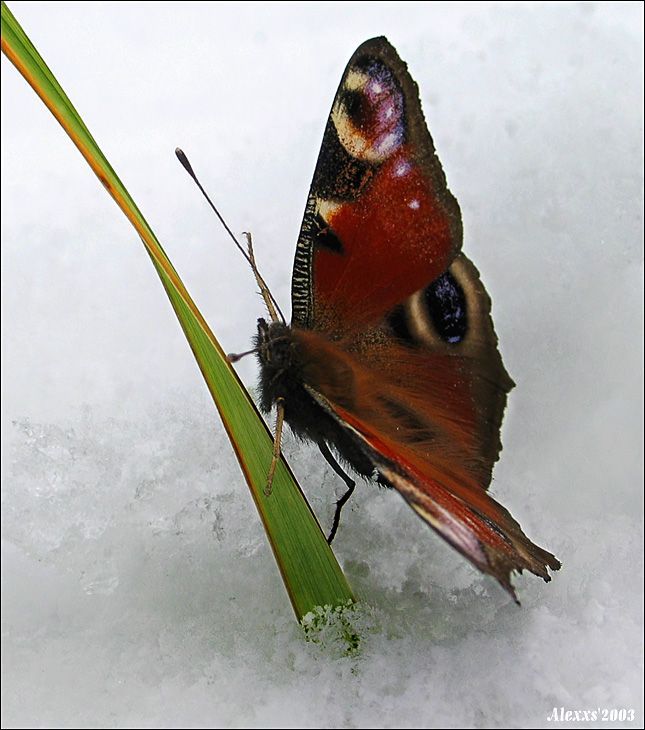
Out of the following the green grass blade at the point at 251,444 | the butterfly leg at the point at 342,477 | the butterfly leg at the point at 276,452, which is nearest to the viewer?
the green grass blade at the point at 251,444

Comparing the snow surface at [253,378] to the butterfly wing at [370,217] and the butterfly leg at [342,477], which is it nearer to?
the butterfly leg at [342,477]

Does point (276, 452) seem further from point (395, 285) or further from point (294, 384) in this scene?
point (395, 285)

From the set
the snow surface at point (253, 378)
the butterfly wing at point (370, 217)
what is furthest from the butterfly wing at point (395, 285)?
the snow surface at point (253, 378)

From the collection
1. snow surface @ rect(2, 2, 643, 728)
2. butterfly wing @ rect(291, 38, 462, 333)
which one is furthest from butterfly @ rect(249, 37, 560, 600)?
snow surface @ rect(2, 2, 643, 728)

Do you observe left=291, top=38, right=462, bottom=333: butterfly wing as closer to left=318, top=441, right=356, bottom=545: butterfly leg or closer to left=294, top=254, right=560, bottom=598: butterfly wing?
left=294, top=254, right=560, bottom=598: butterfly wing

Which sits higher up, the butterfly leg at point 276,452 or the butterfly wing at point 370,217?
the butterfly wing at point 370,217

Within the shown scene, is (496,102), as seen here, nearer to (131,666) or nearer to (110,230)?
(110,230)

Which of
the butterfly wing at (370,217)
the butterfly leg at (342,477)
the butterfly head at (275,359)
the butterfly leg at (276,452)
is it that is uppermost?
the butterfly wing at (370,217)
